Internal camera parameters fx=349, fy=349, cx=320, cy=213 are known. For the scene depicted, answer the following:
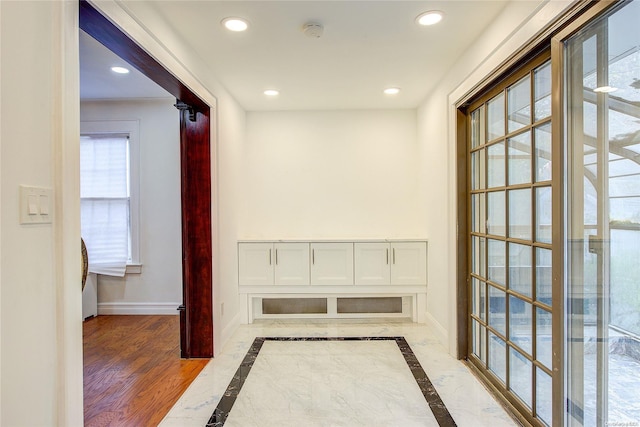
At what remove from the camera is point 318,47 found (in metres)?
2.40

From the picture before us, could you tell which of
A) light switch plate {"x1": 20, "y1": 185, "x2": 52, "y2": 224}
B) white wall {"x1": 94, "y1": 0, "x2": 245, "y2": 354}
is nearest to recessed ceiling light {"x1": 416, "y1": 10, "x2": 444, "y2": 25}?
white wall {"x1": 94, "y1": 0, "x2": 245, "y2": 354}

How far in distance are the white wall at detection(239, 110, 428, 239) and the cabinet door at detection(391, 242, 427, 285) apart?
36 centimetres

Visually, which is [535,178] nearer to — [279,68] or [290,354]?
[279,68]

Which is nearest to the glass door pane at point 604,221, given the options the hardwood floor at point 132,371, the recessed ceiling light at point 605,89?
the recessed ceiling light at point 605,89

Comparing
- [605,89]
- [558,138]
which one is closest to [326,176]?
[558,138]

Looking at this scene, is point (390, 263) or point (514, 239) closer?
point (514, 239)

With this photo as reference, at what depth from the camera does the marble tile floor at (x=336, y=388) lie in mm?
1966

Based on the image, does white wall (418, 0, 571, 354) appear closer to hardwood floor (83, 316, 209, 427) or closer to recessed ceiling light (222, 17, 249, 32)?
recessed ceiling light (222, 17, 249, 32)

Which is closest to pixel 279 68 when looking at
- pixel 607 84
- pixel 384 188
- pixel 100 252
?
pixel 384 188

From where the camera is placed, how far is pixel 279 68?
2.75 m

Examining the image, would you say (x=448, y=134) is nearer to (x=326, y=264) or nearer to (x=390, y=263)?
(x=390, y=263)

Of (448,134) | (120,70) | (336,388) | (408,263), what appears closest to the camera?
(336,388)

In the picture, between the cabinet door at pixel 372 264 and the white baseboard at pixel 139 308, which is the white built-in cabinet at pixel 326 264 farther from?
the white baseboard at pixel 139 308

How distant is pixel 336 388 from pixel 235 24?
238 centimetres
